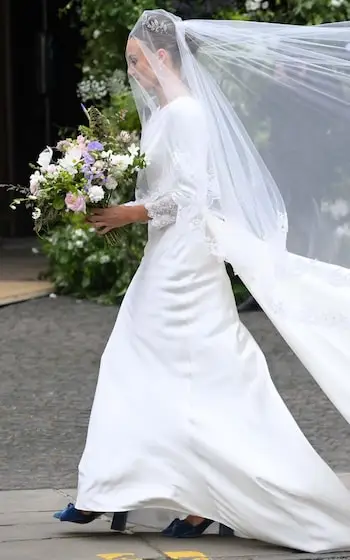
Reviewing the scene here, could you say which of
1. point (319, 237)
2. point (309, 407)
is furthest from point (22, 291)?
point (319, 237)

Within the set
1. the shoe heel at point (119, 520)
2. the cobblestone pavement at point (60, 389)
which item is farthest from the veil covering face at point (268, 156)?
the cobblestone pavement at point (60, 389)

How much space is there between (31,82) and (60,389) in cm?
885

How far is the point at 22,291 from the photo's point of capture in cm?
1139

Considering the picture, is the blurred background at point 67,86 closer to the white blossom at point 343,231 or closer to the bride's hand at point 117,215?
the bride's hand at point 117,215

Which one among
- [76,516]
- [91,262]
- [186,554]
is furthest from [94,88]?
[186,554]

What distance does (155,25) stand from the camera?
4.91 m

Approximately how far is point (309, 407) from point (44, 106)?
31.6 ft

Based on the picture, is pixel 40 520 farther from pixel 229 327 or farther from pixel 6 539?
pixel 229 327

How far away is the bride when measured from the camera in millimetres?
4738

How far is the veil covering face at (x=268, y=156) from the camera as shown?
4.84m

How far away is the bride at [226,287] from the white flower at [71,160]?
0.20 m

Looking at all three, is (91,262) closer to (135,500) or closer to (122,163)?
(122,163)

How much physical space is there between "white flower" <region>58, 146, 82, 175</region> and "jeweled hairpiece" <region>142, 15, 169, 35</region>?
54cm

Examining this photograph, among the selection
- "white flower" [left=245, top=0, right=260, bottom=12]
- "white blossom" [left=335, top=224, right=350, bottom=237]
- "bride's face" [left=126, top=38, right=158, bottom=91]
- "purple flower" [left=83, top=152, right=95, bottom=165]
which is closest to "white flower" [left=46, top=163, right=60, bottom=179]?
"purple flower" [left=83, top=152, right=95, bottom=165]
